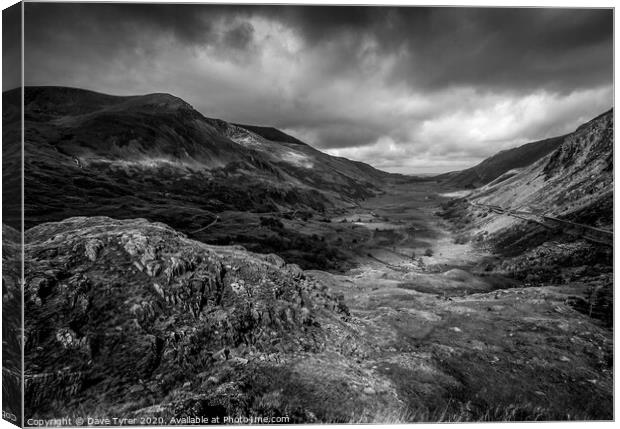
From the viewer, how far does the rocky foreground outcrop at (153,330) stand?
7.36m

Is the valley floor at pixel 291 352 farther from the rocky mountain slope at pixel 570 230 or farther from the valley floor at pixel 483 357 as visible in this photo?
the rocky mountain slope at pixel 570 230

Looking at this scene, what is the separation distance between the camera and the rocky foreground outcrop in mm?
7359

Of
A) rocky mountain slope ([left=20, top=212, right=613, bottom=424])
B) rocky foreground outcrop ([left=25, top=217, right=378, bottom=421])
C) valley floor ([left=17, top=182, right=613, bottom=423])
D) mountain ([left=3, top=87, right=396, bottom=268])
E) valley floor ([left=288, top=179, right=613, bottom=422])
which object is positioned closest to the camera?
rocky foreground outcrop ([left=25, top=217, right=378, bottom=421])

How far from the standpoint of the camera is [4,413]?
7.95 meters

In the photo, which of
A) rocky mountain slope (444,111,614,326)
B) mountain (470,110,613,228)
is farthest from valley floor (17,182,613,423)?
mountain (470,110,613,228)

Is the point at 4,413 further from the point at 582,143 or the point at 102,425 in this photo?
the point at 582,143

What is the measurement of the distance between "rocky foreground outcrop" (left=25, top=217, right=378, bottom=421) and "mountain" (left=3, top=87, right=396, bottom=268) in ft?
6.51

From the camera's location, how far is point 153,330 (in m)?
8.44

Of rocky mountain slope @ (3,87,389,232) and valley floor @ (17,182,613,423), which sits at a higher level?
rocky mountain slope @ (3,87,389,232)

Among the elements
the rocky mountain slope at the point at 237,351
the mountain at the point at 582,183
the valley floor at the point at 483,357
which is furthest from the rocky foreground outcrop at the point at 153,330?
the mountain at the point at 582,183

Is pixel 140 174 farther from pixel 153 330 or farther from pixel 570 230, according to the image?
pixel 570 230

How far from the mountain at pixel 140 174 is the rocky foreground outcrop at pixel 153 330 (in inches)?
78.1

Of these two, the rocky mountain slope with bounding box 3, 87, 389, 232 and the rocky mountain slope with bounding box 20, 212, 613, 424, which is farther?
the rocky mountain slope with bounding box 3, 87, 389, 232

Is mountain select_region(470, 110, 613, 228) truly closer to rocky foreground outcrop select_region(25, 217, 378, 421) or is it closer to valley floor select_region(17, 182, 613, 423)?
valley floor select_region(17, 182, 613, 423)
